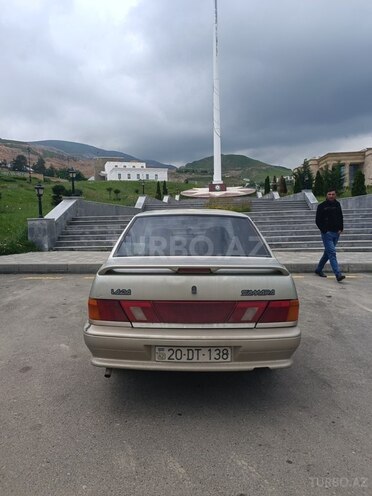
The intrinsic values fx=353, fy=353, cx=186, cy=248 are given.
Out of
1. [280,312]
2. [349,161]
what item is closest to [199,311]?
[280,312]

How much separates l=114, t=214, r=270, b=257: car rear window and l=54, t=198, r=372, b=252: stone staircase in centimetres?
823

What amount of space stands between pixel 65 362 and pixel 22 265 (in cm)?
614

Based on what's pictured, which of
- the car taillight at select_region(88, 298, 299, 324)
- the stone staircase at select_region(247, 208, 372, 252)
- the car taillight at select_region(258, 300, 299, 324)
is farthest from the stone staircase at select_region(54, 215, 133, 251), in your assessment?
the car taillight at select_region(258, 300, 299, 324)

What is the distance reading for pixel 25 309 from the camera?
5738mm

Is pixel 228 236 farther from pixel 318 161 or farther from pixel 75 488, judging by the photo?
pixel 318 161

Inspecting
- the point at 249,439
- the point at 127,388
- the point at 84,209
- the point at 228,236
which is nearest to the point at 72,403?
the point at 127,388

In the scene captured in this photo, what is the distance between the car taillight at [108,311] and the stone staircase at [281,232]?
9.52 metres

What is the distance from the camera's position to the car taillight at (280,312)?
107 inches

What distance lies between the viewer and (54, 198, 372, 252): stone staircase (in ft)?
39.1

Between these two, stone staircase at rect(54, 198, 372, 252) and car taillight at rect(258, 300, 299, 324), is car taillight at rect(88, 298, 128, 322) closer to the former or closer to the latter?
car taillight at rect(258, 300, 299, 324)

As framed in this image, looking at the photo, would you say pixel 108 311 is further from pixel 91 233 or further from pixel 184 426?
pixel 91 233

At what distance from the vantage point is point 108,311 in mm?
2756

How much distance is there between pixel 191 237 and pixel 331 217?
4.92 metres

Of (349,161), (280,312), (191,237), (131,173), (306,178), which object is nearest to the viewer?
(280,312)
